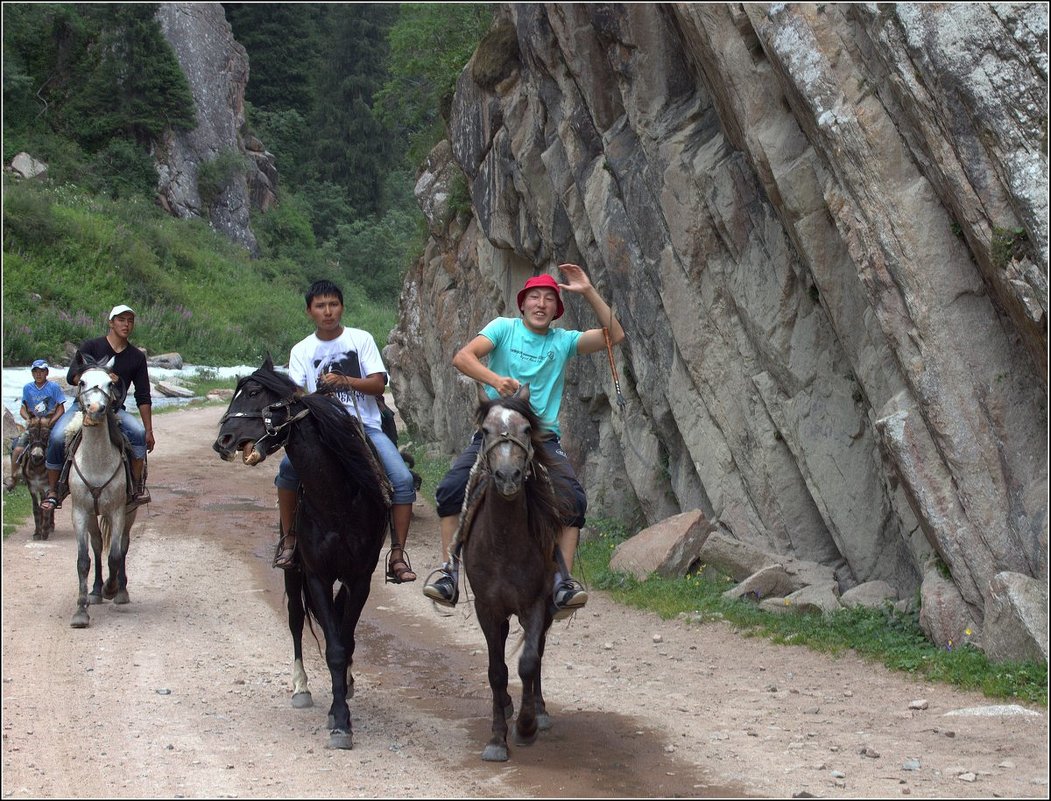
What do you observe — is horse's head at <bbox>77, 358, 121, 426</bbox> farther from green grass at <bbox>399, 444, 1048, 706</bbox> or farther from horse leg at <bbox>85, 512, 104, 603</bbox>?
green grass at <bbox>399, 444, 1048, 706</bbox>

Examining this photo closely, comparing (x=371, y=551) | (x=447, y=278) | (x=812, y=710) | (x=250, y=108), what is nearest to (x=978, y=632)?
(x=812, y=710)

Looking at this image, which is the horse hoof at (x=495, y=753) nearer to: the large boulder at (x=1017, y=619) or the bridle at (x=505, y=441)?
the bridle at (x=505, y=441)

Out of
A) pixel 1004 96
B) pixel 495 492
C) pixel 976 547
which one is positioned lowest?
pixel 976 547

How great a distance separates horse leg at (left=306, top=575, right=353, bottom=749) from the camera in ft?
22.3

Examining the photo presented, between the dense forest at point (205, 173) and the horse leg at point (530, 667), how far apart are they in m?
16.6

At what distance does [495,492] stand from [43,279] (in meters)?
34.6

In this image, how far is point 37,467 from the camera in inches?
608

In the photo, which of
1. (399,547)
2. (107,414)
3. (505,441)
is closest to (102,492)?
(107,414)

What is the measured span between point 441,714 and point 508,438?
2523 millimetres

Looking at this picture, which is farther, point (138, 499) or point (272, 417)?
point (138, 499)

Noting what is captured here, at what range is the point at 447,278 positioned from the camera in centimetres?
2319

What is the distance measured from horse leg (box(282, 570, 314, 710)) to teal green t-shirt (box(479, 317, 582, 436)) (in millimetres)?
2259

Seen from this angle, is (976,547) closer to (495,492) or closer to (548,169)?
(495,492)

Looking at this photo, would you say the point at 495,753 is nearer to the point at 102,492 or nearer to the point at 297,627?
the point at 297,627
